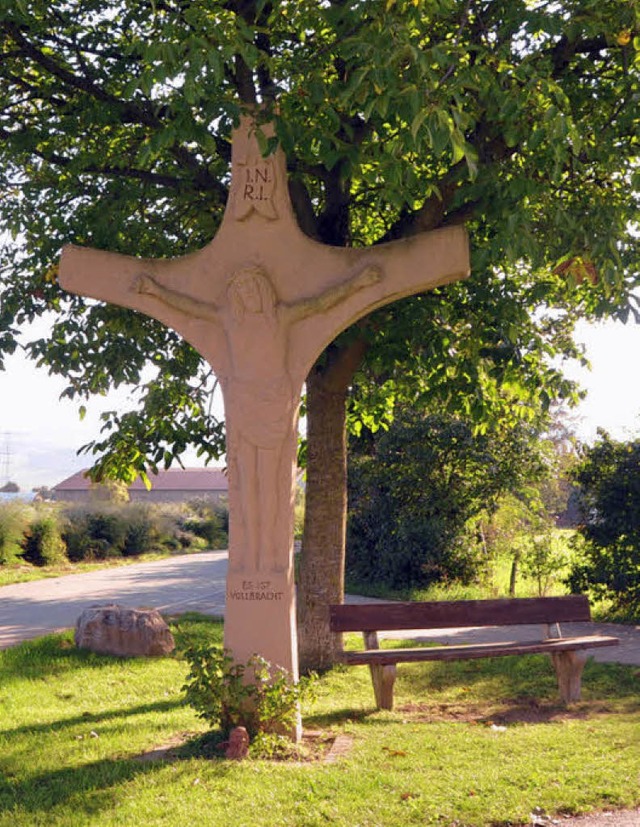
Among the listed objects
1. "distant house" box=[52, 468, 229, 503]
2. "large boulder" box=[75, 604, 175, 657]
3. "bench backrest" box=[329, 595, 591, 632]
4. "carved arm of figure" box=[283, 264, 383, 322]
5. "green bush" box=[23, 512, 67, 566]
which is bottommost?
"large boulder" box=[75, 604, 175, 657]

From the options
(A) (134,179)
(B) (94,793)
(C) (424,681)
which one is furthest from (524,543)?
(B) (94,793)

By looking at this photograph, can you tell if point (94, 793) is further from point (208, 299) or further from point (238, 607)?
point (208, 299)

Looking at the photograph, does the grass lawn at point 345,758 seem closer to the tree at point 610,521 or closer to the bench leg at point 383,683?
the bench leg at point 383,683

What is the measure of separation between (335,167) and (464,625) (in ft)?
14.5

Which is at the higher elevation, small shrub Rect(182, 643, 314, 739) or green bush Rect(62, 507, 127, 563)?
green bush Rect(62, 507, 127, 563)

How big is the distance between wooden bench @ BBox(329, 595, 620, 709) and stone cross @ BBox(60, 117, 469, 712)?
4.88 feet

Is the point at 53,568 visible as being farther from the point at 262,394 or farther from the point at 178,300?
the point at 262,394

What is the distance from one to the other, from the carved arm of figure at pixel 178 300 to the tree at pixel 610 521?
342 inches

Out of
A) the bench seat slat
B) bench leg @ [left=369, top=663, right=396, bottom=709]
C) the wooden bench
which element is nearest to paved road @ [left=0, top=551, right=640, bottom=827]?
the wooden bench

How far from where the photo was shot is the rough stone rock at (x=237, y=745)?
712cm

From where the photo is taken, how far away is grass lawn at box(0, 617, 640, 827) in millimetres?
6031

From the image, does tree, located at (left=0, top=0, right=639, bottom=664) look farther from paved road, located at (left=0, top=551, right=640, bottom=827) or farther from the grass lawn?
paved road, located at (left=0, top=551, right=640, bottom=827)

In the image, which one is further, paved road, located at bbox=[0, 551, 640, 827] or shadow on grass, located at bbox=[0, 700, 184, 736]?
paved road, located at bbox=[0, 551, 640, 827]

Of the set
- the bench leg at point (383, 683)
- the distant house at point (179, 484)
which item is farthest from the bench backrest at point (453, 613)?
the distant house at point (179, 484)
